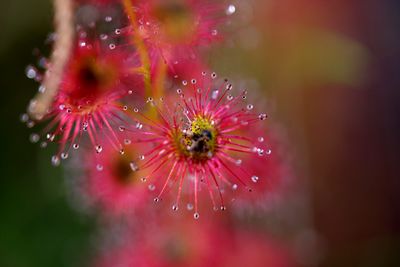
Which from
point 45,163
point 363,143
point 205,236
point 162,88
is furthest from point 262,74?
point 162,88

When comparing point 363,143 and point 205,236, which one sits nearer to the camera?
point 205,236

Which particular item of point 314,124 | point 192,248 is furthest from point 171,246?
point 314,124

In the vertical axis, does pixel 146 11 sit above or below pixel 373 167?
below

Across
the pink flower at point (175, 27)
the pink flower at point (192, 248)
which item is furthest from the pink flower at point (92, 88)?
the pink flower at point (192, 248)

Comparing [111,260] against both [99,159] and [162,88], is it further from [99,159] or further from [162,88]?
[162,88]

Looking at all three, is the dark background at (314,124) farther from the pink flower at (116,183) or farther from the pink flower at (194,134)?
the pink flower at (194,134)

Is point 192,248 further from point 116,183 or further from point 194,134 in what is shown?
point 194,134

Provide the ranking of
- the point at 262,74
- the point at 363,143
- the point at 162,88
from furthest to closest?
the point at 363,143
the point at 262,74
the point at 162,88
